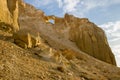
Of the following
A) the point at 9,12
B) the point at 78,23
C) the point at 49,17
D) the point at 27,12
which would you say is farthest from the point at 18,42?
the point at 49,17

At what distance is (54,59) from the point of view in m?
14.8

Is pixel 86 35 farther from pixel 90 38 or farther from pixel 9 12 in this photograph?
pixel 9 12

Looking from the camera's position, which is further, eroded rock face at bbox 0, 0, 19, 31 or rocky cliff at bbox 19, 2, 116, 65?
rocky cliff at bbox 19, 2, 116, 65

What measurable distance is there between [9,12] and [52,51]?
6.51m

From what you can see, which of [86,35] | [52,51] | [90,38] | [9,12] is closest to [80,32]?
[86,35]

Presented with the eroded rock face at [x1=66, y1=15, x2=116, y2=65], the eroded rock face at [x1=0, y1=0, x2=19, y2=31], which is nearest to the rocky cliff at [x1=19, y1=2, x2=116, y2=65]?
the eroded rock face at [x1=66, y1=15, x2=116, y2=65]

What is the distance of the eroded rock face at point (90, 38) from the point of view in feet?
123

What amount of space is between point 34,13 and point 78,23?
23.1 ft

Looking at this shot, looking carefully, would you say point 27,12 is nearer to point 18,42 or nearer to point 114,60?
point 114,60

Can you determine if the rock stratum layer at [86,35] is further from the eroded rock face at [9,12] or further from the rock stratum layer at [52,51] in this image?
the eroded rock face at [9,12]

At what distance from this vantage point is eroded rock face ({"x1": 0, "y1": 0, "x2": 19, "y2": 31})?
1986 cm

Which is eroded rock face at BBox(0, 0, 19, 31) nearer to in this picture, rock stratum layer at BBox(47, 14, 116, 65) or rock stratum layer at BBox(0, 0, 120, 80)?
rock stratum layer at BBox(0, 0, 120, 80)

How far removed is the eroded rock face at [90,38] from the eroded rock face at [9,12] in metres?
17.0

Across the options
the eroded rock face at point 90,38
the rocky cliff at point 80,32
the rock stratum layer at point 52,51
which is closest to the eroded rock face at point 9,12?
the rock stratum layer at point 52,51
